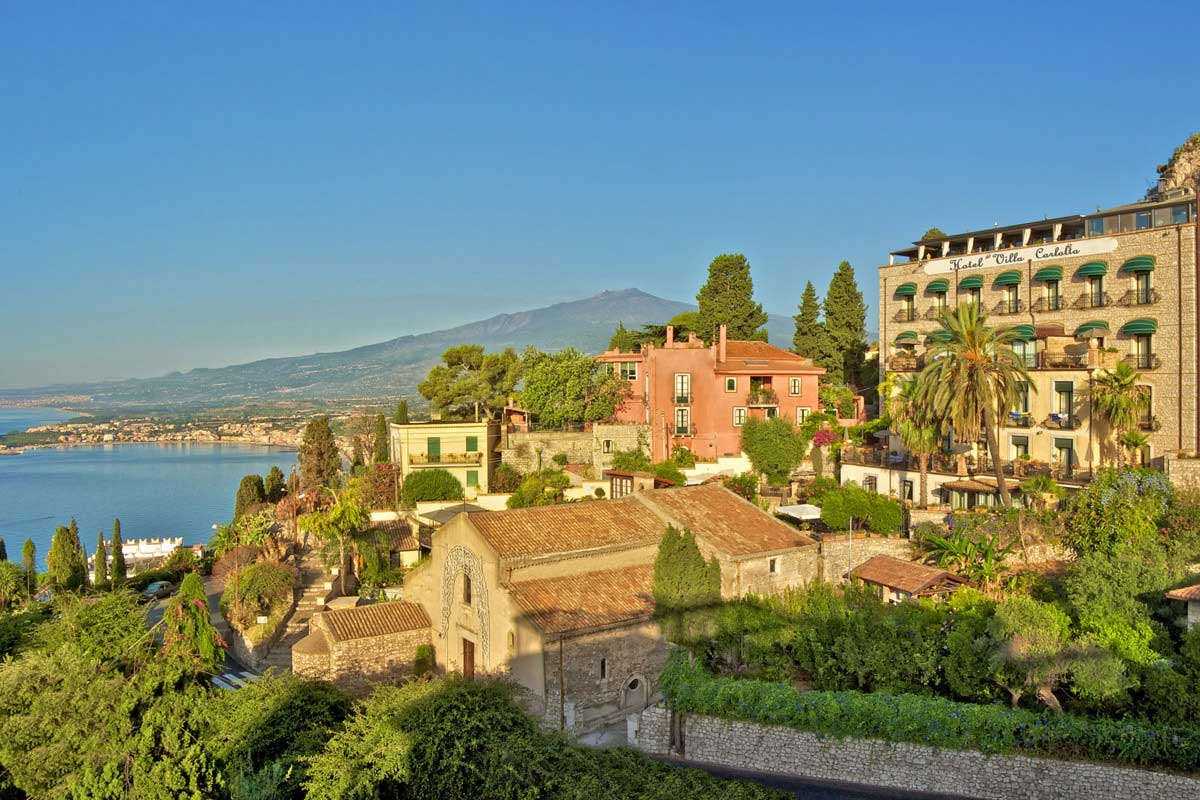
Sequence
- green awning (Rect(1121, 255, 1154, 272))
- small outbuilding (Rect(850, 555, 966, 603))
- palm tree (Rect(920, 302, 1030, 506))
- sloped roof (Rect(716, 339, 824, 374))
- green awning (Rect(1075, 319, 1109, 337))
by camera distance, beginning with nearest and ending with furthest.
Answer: small outbuilding (Rect(850, 555, 966, 603)), palm tree (Rect(920, 302, 1030, 506)), green awning (Rect(1121, 255, 1154, 272)), green awning (Rect(1075, 319, 1109, 337)), sloped roof (Rect(716, 339, 824, 374))

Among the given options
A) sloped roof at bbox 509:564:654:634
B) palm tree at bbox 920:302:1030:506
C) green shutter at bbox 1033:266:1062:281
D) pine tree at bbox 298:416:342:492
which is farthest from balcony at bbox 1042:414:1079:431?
pine tree at bbox 298:416:342:492

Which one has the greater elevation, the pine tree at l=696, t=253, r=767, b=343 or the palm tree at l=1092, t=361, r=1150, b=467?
the pine tree at l=696, t=253, r=767, b=343

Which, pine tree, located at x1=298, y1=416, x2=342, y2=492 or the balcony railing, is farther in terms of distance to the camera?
pine tree, located at x1=298, y1=416, x2=342, y2=492

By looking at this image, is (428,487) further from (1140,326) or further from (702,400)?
(1140,326)

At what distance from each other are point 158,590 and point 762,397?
101 ft

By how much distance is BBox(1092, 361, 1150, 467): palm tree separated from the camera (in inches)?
1217

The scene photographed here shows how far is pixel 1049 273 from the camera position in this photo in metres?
37.5

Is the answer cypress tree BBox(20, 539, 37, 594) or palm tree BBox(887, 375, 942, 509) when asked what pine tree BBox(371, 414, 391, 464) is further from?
palm tree BBox(887, 375, 942, 509)

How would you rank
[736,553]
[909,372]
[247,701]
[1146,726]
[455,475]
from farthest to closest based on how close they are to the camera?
1. [455,475]
2. [909,372]
3. [736,553]
4. [247,701]
5. [1146,726]

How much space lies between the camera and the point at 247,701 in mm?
18953

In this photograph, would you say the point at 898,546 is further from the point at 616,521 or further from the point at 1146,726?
the point at 1146,726

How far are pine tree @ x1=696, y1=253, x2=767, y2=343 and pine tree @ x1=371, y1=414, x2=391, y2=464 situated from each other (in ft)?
70.0

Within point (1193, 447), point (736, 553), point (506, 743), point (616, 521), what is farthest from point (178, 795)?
point (1193, 447)

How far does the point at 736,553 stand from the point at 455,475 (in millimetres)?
20735
